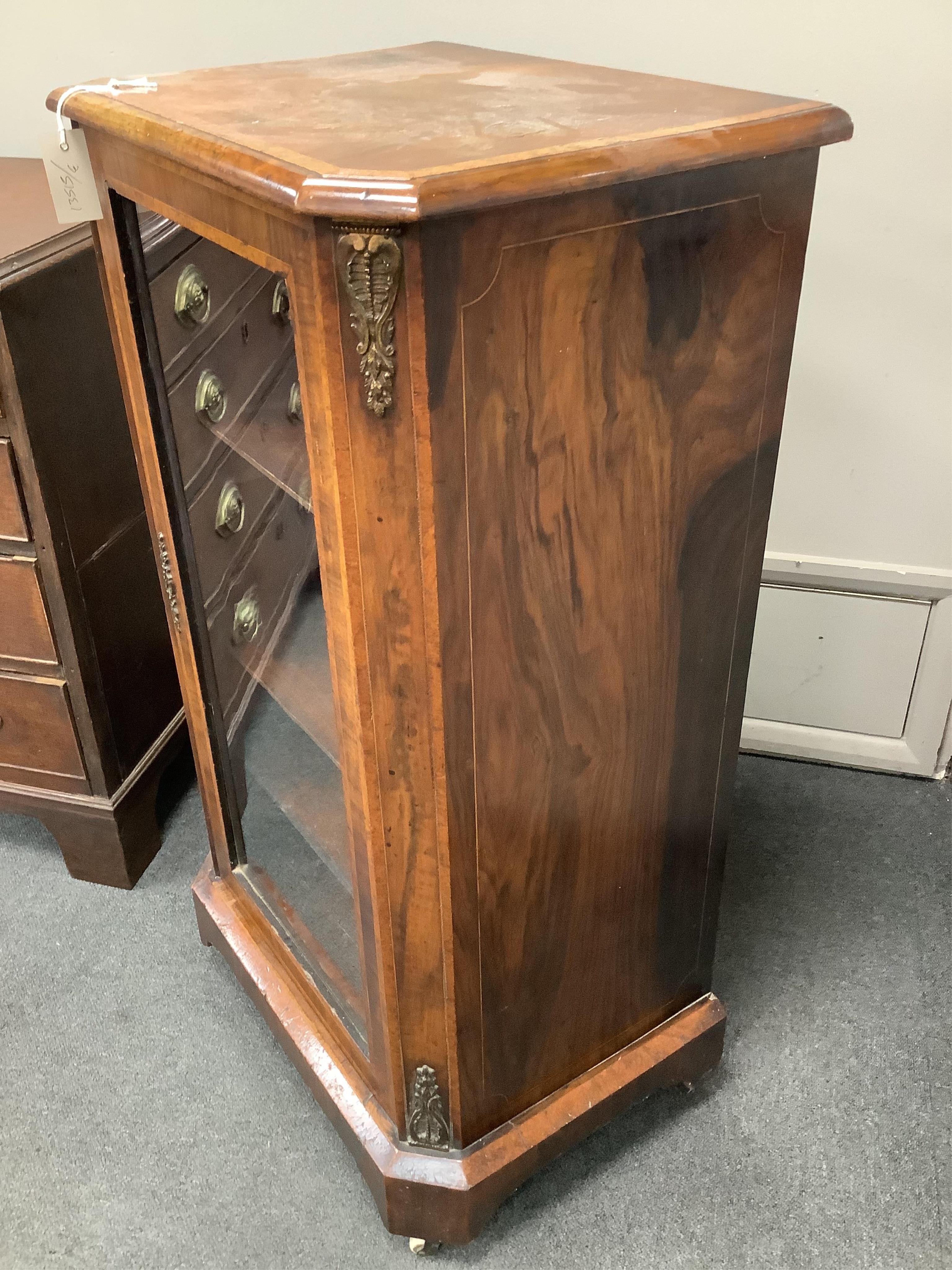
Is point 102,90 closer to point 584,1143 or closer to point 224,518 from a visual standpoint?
point 224,518

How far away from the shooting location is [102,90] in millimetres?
869

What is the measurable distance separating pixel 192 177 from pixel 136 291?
249 millimetres

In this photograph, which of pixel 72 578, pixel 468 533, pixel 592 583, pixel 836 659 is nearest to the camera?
pixel 468 533

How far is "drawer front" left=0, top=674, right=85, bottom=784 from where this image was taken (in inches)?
56.4

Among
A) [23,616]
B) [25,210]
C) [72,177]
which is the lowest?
[23,616]

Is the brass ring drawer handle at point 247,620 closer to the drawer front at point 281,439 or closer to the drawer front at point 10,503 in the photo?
the drawer front at point 281,439

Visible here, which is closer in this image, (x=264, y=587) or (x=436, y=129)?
(x=436, y=129)

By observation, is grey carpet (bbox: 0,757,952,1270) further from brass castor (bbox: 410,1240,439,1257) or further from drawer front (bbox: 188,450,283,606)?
drawer front (bbox: 188,450,283,606)

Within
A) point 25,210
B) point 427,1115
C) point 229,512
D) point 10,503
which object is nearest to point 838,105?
point 229,512

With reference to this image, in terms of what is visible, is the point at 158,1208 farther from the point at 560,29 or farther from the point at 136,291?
the point at 560,29

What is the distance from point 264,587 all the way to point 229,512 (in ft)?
0.29

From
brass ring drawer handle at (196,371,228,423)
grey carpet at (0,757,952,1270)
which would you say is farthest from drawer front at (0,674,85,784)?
brass ring drawer handle at (196,371,228,423)

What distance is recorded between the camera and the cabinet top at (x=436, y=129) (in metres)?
0.60

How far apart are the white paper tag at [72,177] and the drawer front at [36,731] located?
2.27 feet
